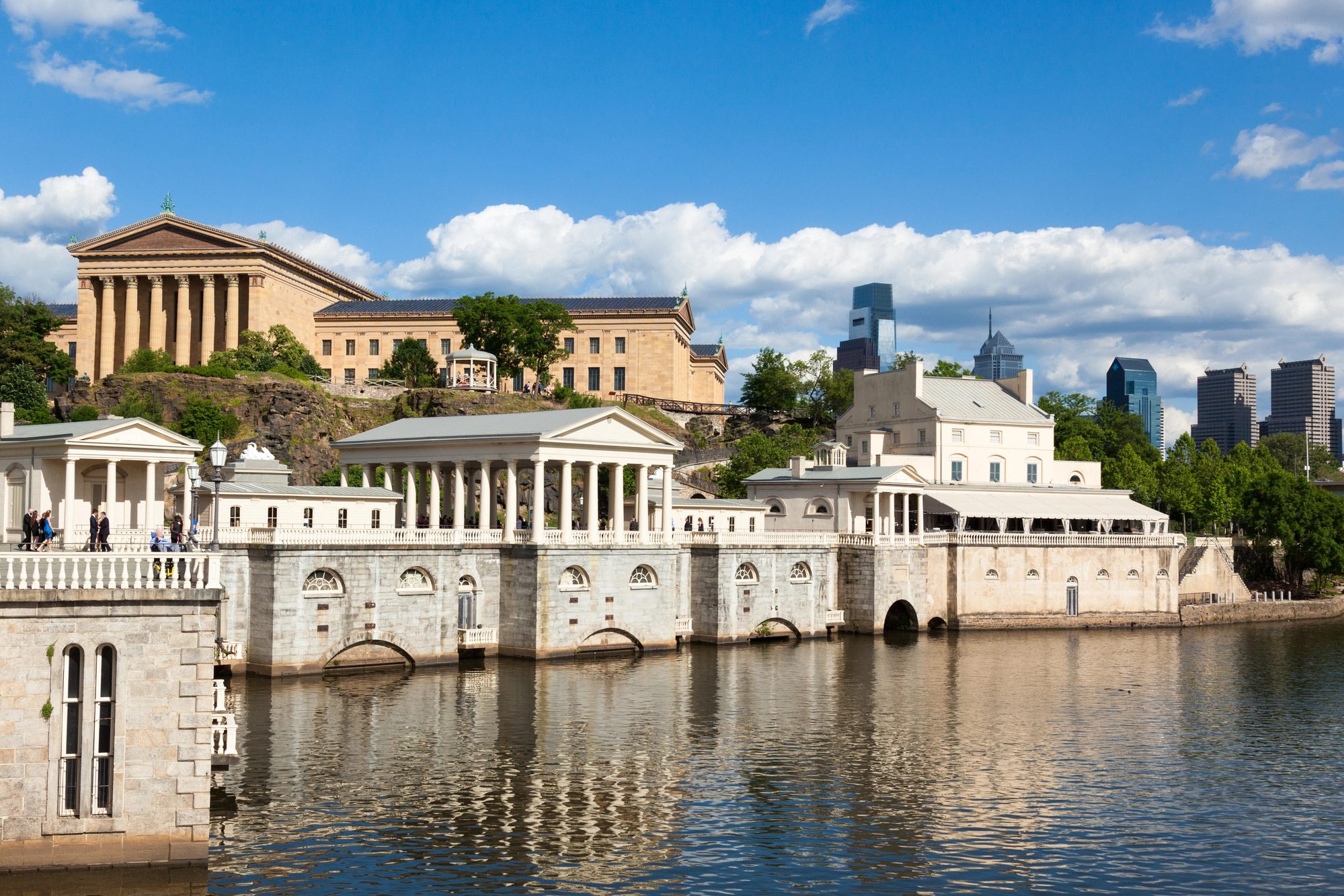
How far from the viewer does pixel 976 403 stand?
9619 cm

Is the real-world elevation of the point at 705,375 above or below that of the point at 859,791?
above

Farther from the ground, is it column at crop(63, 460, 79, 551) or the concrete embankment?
column at crop(63, 460, 79, 551)

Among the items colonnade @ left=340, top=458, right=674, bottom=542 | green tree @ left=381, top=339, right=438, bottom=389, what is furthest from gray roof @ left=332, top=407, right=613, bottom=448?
green tree @ left=381, top=339, right=438, bottom=389

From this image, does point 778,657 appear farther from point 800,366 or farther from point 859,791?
point 800,366

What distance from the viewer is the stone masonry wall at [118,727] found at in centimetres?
2456

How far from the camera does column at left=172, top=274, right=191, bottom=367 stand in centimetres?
12000

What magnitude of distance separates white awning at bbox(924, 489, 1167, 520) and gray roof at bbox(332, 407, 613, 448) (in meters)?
29.8

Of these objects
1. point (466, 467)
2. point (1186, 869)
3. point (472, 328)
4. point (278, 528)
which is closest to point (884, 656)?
point (466, 467)

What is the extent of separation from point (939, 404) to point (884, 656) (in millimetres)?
32413

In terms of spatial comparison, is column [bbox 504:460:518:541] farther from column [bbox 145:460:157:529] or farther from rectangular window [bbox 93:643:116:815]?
rectangular window [bbox 93:643:116:815]

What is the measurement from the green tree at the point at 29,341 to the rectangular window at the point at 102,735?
3146 inches

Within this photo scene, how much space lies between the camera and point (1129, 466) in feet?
357

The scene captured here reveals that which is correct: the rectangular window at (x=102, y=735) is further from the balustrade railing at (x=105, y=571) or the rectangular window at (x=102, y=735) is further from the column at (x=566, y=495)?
the column at (x=566, y=495)

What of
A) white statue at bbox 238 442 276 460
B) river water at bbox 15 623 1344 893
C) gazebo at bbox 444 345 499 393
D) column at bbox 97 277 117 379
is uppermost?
column at bbox 97 277 117 379
